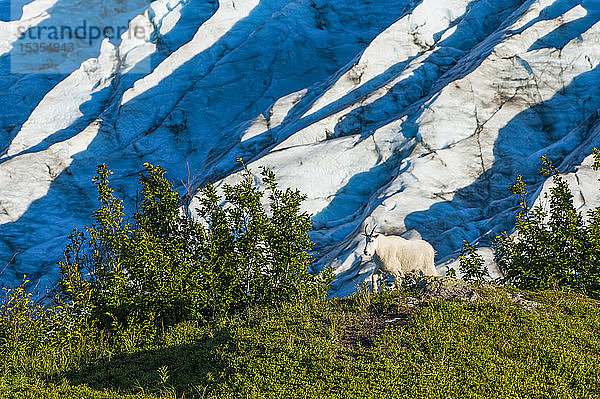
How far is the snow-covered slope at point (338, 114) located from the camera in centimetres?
3703

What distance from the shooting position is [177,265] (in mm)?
18641

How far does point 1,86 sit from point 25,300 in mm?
102072

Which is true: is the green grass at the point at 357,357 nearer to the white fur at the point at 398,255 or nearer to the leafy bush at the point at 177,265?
the leafy bush at the point at 177,265

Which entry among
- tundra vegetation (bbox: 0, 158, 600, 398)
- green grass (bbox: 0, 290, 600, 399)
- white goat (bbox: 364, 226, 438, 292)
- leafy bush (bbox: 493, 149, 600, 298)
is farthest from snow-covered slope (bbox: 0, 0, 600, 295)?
green grass (bbox: 0, 290, 600, 399)

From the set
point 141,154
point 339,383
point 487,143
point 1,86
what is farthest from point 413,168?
point 1,86

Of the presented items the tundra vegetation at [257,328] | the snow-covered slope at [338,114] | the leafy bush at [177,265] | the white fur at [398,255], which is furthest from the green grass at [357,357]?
the snow-covered slope at [338,114]

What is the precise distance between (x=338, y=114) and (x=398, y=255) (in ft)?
101

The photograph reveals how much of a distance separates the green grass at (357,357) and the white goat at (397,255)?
2.37 m

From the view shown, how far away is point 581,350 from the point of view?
12.4 metres

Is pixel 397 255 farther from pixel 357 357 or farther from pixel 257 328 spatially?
pixel 357 357

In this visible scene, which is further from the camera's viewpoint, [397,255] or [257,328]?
[397,255]

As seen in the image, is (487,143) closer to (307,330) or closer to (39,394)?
(307,330)

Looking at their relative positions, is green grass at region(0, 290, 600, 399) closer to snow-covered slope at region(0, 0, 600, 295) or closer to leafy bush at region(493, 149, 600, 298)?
leafy bush at region(493, 149, 600, 298)

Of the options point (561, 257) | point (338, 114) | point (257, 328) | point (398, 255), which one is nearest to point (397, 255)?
point (398, 255)
